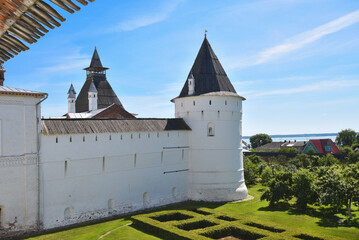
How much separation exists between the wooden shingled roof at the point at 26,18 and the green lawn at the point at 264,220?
50.4 feet

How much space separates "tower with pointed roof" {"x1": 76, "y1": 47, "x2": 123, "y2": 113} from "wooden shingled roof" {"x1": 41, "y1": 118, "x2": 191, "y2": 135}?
40.8ft

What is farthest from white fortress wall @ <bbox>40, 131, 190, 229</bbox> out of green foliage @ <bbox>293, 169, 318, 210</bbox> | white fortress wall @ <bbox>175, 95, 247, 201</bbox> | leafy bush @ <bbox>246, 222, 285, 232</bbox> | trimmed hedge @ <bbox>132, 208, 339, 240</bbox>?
green foliage @ <bbox>293, 169, 318, 210</bbox>

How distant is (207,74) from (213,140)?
17.3 feet

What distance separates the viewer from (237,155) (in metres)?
25.9

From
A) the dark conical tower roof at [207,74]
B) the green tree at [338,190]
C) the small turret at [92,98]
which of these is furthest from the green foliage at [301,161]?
the small turret at [92,98]

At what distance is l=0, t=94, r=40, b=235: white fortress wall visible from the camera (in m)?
16.4

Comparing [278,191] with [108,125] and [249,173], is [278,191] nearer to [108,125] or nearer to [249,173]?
[249,173]

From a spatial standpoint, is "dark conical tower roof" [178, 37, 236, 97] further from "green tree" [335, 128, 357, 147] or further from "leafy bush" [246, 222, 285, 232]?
"green tree" [335, 128, 357, 147]

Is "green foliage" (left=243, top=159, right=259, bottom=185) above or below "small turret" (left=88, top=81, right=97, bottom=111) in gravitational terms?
below

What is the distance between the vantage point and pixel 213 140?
82.8 feet

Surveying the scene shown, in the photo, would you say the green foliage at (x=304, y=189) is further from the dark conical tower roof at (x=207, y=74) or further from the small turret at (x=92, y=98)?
the small turret at (x=92, y=98)

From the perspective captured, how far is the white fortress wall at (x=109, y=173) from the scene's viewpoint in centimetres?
1814

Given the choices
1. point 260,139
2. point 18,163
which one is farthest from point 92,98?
point 260,139

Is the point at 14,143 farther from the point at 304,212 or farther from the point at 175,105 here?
the point at 304,212
